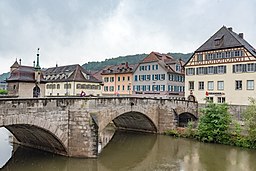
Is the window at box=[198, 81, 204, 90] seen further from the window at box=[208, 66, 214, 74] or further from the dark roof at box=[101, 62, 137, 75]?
the dark roof at box=[101, 62, 137, 75]

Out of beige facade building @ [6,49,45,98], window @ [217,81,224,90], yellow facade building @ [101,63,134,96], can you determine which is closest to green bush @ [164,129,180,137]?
window @ [217,81,224,90]

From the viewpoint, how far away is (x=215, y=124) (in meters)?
24.1

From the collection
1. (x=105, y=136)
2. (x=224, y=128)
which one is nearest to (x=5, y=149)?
(x=105, y=136)

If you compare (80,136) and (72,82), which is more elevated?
(72,82)

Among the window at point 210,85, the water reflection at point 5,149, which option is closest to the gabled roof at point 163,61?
the window at point 210,85

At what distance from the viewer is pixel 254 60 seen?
31.6 m

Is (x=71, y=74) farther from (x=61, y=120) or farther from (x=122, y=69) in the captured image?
(x=61, y=120)

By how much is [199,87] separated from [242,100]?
19.4 feet

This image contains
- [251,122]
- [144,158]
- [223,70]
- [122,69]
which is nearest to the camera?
[144,158]

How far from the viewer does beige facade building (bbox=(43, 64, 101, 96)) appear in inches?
2025

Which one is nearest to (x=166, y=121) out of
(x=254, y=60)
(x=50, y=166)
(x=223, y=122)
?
(x=223, y=122)

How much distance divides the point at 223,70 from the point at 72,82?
89.2ft

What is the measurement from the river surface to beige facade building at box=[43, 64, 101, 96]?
2652 cm

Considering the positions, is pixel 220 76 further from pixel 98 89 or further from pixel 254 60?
pixel 98 89
